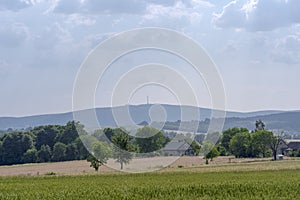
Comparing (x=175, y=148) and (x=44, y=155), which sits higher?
(x=44, y=155)

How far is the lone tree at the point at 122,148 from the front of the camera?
77625 millimetres

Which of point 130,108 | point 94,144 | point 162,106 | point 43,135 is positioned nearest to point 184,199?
point 130,108

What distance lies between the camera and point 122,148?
79438 mm

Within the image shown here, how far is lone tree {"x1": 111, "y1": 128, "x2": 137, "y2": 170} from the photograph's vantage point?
A: 3056 inches

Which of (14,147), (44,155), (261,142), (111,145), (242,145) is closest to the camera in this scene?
(111,145)

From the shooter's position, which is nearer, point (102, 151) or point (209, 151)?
point (102, 151)

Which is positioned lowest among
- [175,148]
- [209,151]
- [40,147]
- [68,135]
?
[209,151]

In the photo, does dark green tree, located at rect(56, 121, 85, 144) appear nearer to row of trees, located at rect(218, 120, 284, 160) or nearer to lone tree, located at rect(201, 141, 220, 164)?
lone tree, located at rect(201, 141, 220, 164)

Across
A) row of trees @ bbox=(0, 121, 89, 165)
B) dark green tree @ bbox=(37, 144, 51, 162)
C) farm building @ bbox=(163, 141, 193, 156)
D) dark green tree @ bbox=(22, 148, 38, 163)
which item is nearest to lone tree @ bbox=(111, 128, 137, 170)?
farm building @ bbox=(163, 141, 193, 156)

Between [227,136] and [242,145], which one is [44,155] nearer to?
[242,145]

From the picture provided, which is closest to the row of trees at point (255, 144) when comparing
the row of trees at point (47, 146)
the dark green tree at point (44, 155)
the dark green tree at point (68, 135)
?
the row of trees at point (47, 146)

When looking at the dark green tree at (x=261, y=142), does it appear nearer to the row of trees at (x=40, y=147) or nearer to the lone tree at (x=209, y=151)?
the lone tree at (x=209, y=151)

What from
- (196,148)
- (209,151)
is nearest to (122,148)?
(209,151)

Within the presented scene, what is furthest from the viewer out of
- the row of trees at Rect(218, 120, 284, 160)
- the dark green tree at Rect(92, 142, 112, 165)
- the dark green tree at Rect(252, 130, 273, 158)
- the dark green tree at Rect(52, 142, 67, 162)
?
the dark green tree at Rect(52, 142, 67, 162)
